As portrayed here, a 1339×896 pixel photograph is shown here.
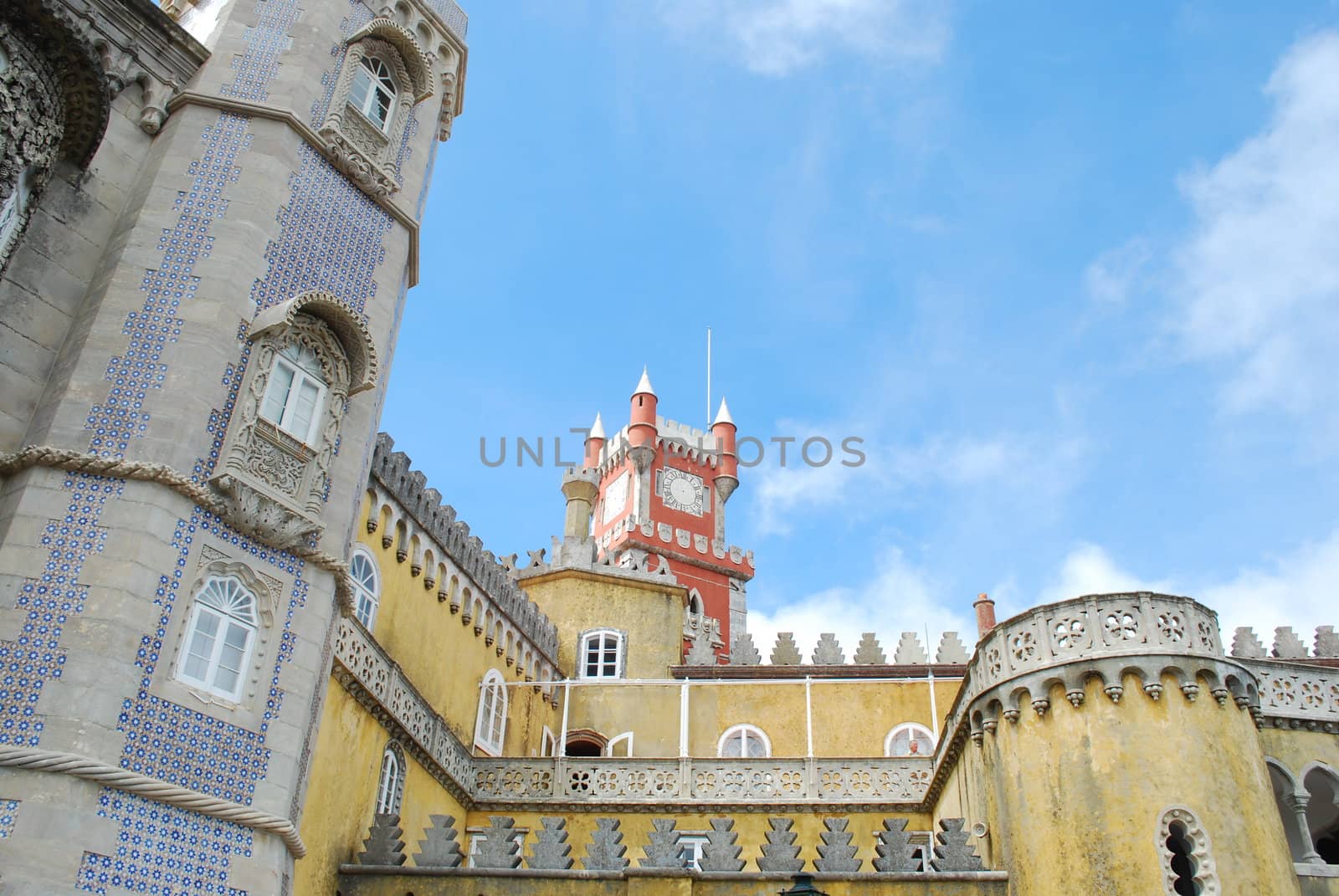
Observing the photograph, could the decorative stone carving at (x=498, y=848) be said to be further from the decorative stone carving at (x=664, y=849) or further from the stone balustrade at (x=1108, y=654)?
the stone balustrade at (x=1108, y=654)

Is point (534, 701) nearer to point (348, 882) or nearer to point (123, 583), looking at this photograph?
point (348, 882)

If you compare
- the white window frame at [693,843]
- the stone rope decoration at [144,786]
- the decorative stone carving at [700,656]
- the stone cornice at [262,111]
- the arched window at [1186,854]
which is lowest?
the stone rope decoration at [144,786]

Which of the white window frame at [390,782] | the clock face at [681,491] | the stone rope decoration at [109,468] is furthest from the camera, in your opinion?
the clock face at [681,491]

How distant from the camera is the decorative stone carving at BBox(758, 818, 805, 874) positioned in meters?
15.4

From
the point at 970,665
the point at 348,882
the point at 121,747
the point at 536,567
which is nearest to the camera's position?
the point at 121,747

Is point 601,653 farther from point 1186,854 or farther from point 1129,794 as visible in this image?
point 1186,854

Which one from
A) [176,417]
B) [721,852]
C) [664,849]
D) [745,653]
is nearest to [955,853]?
[721,852]

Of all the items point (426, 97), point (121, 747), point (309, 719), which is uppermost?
point (426, 97)

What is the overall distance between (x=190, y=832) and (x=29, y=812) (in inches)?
60.2

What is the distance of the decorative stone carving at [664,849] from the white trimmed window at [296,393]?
7.10m

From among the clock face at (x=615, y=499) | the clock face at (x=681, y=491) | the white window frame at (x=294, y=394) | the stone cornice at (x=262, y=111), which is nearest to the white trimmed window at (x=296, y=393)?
the white window frame at (x=294, y=394)

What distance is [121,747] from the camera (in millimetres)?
10508

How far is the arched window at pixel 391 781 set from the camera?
55.5ft

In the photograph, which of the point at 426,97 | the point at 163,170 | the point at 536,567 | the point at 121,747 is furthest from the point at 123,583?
the point at 536,567
